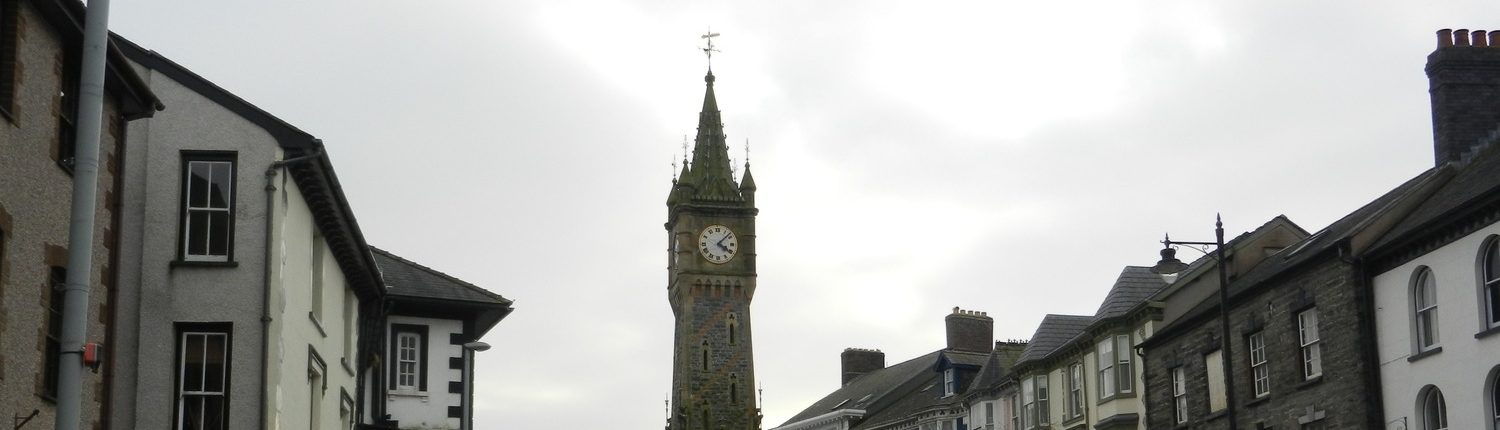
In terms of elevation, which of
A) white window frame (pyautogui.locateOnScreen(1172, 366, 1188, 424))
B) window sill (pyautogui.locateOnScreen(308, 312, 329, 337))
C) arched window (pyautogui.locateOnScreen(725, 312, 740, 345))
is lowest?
window sill (pyautogui.locateOnScreen(308, 312, 329, 337))

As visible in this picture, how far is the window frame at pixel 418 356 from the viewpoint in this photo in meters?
36.2

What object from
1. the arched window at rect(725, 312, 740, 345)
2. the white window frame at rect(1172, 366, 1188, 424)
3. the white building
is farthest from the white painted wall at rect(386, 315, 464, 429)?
the arched window at rect(725, 312, 740, 345)

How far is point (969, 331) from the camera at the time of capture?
8312cm

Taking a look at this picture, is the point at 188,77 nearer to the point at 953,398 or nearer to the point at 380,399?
the point at 380,399

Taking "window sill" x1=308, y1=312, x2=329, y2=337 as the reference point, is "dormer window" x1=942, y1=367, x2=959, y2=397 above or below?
above

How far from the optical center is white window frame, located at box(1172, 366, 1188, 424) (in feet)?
140

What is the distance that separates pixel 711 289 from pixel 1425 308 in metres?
72.7

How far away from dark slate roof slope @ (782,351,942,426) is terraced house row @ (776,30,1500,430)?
30.9 metres

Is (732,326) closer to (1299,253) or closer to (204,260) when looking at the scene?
(1299,253)

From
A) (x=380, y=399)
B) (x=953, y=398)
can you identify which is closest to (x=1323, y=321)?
(x=380, y=399)

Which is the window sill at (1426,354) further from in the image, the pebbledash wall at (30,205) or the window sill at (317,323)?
the pebbledash wall at (30,205)

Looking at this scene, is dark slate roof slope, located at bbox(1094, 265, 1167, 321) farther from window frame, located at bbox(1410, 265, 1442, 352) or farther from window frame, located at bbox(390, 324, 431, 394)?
window frame, located at bbox(390, 324, 431, 394)

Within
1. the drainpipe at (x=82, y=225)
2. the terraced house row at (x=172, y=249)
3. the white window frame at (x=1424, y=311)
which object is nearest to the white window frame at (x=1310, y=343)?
the white window frame at (x=1424, y=311)

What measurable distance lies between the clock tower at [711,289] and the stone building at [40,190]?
79426mm
